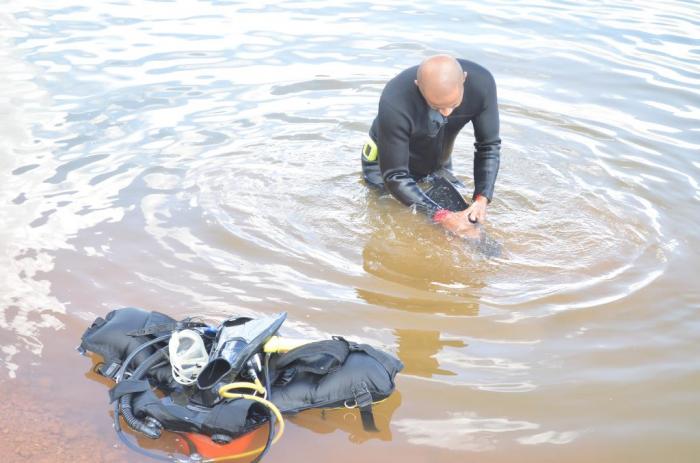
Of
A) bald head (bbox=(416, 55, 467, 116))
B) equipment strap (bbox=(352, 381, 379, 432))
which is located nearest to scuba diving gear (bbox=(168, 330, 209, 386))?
equipment strap (bbox=(352, 381, 379, 432))

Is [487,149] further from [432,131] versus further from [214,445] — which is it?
[214,445]

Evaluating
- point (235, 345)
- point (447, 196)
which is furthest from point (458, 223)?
point (235, 345)

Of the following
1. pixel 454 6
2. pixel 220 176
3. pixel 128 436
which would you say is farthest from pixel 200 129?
pixel 454 6

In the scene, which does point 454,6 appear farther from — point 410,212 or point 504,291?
point 504,291

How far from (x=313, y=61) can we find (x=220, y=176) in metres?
2.91

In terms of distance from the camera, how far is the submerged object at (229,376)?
10.1 ft

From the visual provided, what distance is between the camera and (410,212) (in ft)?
17.5

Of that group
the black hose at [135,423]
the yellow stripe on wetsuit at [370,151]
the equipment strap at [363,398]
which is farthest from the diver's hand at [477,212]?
the black hose at [135,423]

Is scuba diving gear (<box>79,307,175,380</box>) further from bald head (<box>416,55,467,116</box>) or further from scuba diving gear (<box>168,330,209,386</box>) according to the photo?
bald head (<box>416,55,467,116</box>)

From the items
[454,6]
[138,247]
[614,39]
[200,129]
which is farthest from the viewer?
[454,6]

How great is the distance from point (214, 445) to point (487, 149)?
264cm

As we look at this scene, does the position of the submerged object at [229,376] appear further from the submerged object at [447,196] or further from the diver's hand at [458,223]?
the submerged object at [447,196]

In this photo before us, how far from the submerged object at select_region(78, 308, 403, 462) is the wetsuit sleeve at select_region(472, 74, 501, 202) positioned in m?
1.86

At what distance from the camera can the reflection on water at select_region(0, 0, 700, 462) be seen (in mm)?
3467
